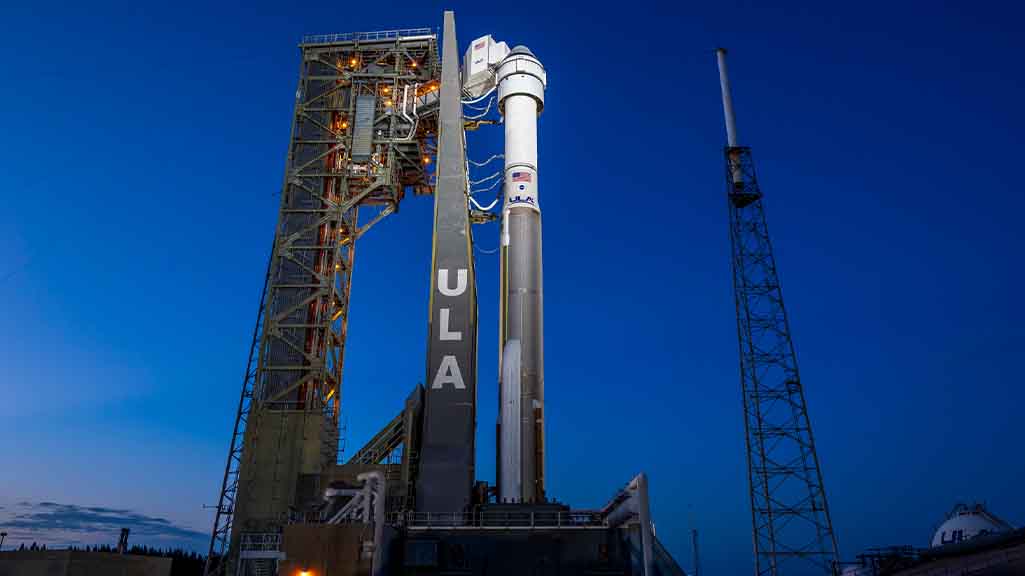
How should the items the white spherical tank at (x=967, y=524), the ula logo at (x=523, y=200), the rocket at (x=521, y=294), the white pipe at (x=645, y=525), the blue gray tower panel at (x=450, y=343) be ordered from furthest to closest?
the white spherical tank at (x=967, y=524) < the ula logo at (x=523, y=200) < the rocket at (x=521, y=294) < the blue gray tower panel at (x=450, y=343) < the white pipe at (x=645, y=525)

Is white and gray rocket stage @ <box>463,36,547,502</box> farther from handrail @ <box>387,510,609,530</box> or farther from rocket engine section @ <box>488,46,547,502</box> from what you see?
handrail @ <box>387,510,609,530</box>

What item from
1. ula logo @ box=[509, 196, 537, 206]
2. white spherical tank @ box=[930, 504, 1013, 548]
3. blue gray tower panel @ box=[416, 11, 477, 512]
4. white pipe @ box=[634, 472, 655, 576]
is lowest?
white pipe @ box=[634, 472, 655, 576]

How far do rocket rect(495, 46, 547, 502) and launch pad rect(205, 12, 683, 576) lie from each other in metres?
0.07

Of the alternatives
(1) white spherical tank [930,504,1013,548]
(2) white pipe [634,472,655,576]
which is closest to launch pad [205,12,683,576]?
(2) white pipe [634,472,655,576]

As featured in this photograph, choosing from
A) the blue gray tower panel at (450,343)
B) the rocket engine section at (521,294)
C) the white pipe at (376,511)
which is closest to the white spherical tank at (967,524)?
the rocket engine section at (521,294)

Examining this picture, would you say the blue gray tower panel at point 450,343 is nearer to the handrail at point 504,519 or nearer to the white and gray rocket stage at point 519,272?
the handrail at point 504,519

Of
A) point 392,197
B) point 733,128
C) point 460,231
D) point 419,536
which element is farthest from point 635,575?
point 733,128

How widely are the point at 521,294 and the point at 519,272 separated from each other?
96 cm

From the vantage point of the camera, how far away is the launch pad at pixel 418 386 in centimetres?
2395

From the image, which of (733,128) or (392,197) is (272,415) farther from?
(733,128)

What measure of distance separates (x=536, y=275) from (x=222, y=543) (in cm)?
1821

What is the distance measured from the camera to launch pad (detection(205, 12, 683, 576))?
78.6 feet

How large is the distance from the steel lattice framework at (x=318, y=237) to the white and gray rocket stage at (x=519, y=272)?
4.31m

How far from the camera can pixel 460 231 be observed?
31031 mm
